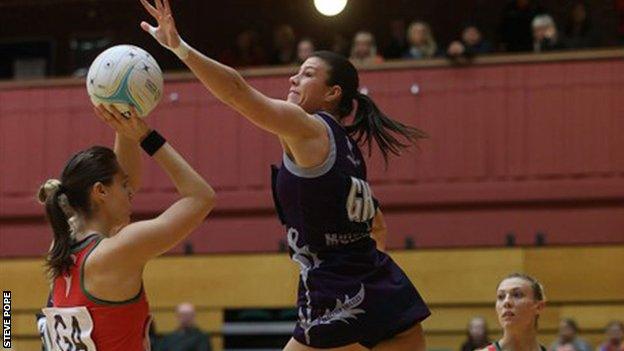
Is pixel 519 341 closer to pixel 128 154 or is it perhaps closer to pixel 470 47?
pixel 128 154

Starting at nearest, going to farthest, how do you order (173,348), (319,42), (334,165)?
1. (334,165)
2. (173,348)
3. (319,42)

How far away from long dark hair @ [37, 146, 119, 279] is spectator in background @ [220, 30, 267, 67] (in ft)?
36.1

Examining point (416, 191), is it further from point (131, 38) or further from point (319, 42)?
point (131, 38)

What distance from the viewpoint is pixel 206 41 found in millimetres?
17141

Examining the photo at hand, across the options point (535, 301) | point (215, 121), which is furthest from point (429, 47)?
point (535, 301)

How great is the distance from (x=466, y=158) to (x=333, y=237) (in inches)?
356

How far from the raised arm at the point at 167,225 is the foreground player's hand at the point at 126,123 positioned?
0.10 meters

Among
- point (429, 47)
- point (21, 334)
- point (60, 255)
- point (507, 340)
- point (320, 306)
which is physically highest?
point (429, 47)

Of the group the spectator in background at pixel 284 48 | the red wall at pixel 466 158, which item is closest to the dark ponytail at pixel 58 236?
the red wall at pixel 466 158

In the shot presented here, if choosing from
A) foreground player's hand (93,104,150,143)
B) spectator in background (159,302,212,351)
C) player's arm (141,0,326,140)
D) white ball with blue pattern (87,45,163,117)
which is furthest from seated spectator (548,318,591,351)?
foreground player's hand (93,104,150,143)

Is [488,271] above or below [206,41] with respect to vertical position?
below

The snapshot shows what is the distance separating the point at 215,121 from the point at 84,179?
10.3 m

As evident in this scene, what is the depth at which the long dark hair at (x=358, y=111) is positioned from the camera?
4.98 meters

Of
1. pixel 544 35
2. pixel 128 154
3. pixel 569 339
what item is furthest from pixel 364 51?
pixel 128 154
